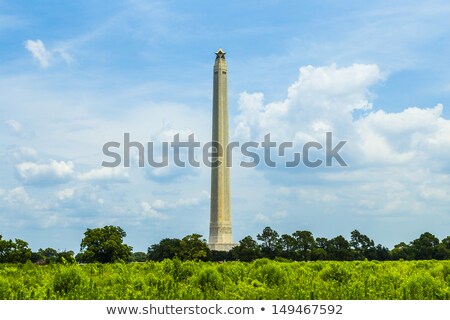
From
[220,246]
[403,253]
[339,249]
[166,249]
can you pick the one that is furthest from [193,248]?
[403,253]

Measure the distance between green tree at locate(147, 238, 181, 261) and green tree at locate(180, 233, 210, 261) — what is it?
78 cm

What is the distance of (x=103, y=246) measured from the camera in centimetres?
A: 5334

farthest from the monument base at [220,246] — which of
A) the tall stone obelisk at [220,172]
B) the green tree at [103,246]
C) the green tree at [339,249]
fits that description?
the green tree at [103,246]

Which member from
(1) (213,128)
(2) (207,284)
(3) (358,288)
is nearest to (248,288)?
(2) (207,284)

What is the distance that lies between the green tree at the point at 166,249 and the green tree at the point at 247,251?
21.4 ft

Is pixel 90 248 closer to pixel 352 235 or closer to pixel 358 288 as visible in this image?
pixel 352 235

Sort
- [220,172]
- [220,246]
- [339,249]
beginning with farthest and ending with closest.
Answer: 1. [220,172]
2. [220,246]
3. [339,249]

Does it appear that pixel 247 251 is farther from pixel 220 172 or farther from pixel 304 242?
pixel 220 172

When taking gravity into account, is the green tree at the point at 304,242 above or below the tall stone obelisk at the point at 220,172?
below

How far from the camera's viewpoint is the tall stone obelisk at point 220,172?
72.5 metres

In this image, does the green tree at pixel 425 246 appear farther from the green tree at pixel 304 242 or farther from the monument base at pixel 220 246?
the monument base at pixel 220 246

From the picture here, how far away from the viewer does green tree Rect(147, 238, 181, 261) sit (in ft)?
206

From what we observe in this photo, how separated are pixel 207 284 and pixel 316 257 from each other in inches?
1855

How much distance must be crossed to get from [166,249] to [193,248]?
136 inches
